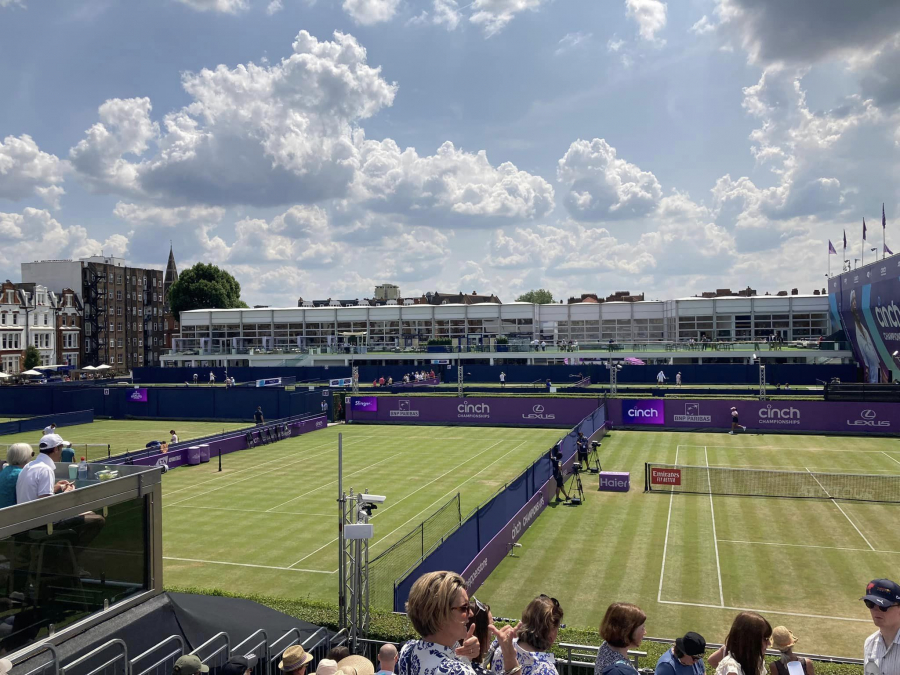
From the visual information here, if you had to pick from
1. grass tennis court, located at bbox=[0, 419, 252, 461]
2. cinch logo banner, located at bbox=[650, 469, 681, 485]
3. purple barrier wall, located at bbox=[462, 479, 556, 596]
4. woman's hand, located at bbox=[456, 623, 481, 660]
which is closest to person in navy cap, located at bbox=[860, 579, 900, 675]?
woman's hand, located at bbox=[456, 623, 481, 660]

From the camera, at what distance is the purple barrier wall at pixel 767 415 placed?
4044 cm

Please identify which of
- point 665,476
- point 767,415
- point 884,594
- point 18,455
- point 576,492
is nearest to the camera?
point 884,594

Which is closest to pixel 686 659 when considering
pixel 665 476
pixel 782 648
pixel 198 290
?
pixel 782 648

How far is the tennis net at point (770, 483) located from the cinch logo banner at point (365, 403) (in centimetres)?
2685

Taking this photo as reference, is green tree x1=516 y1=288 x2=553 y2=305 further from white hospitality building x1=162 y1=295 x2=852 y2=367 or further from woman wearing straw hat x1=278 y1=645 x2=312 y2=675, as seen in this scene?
woman wearing straw hat x1=278 y1=645 x2=312 y2=675

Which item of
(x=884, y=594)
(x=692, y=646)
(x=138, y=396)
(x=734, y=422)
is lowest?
(x=734, y=422)

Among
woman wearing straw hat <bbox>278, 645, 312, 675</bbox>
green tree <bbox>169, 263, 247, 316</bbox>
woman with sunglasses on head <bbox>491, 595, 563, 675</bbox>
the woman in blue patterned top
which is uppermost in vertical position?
green tree <bbox>169, 263, 247, 316</bbox>

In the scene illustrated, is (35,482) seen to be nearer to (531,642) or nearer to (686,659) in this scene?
(531,642)

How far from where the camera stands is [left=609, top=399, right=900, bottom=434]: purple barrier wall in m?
40.4

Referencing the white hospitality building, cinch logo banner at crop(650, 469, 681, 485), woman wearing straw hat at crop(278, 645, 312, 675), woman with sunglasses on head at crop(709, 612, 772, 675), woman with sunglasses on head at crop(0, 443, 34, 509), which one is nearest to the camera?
woman with sunglasses on head at crop(709, 612, 772, 675)

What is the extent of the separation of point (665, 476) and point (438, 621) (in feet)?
80.0

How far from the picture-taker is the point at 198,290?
110938mm

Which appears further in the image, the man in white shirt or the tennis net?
the tennis net

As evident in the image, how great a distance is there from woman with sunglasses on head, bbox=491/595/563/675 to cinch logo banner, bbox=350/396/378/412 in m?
45.9
